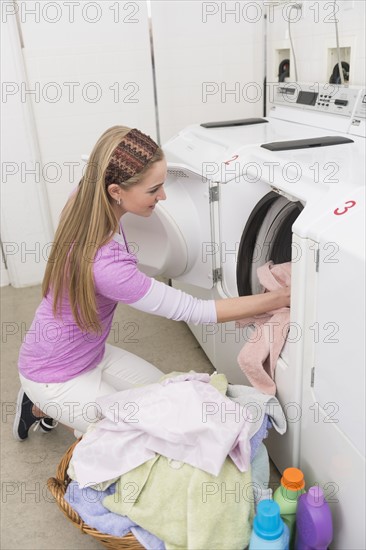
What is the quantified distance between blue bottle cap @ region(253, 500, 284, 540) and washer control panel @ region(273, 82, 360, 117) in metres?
1.55

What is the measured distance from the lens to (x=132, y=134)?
5.08 feet

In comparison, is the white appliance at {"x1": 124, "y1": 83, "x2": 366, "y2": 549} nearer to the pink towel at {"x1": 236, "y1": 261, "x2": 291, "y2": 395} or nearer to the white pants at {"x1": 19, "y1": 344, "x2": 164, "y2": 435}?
the pink towel at {"x1": 236, "y1": 261, "x2": 291, "y2": 395}

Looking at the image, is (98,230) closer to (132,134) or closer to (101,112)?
(132,134)

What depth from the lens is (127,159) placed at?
1520 millimetres

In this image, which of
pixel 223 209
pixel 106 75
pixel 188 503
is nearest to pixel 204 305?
pixel 223 209

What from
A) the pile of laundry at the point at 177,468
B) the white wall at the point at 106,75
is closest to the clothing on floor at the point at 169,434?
the pile of laundry at the point at 177,468

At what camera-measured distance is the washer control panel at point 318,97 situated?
214cm

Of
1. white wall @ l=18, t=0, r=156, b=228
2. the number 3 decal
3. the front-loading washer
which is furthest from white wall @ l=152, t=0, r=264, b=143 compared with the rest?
the number 3 decal

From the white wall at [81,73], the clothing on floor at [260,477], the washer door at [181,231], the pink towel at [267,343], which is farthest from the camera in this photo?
the white wall at [81,73]

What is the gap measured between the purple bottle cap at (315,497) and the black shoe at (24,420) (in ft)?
3.85

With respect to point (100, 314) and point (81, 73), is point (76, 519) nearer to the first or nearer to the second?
point (100, 314)

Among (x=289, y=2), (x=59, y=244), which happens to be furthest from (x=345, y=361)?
(x=289, y=2)

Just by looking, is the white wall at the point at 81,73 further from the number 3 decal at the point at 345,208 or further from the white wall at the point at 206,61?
the number 3 decal at the point at 345,208

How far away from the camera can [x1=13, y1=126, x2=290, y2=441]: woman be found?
1.54 m
